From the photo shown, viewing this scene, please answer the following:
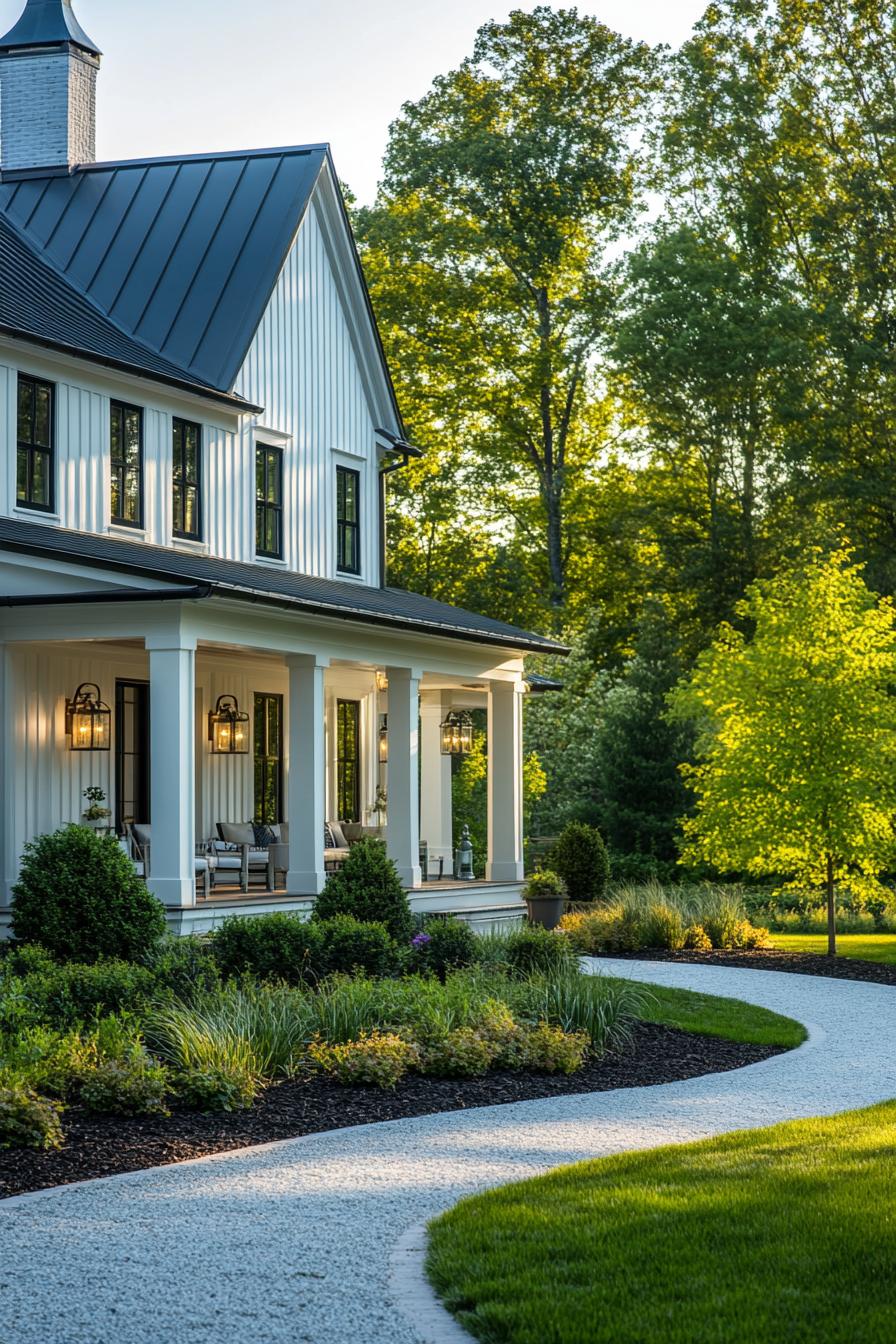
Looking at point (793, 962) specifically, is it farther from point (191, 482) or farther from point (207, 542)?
point (191, 482)

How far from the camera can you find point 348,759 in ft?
84.2

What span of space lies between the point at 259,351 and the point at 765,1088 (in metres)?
13.8

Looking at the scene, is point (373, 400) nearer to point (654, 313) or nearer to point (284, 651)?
point (284, 651)

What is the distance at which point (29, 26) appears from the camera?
23359 mm

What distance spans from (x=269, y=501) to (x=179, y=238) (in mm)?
4106

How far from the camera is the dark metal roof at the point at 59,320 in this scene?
18578 mm

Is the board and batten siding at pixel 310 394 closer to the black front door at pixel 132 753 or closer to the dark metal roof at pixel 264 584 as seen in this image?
the dark metal roof at pixel 264 584

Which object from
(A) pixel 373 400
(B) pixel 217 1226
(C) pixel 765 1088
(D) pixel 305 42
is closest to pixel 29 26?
(D) pixel 305 42

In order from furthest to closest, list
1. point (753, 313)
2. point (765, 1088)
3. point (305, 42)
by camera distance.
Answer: point (753, 313) → point (305, 42) → point (765, 1088)

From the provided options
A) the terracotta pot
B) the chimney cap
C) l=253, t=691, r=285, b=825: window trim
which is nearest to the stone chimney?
the chimney cap

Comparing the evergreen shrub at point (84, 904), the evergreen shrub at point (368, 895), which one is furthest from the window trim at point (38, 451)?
the evergreen shrub at point (368, 895)

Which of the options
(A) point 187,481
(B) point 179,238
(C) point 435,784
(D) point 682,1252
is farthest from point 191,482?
(D) point 682,1252

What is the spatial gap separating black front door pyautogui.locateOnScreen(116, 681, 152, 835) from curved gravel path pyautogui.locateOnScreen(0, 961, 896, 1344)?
33.9ft

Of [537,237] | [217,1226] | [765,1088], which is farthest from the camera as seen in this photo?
[537,237]
